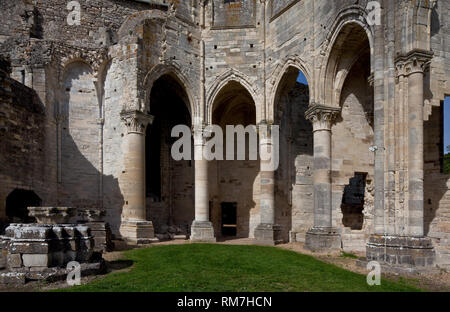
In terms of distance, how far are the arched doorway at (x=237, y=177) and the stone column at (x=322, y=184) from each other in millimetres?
4934

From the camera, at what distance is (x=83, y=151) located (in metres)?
15.2

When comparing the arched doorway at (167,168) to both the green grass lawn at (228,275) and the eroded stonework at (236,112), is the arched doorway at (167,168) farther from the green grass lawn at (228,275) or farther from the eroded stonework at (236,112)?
the green grass lawn at (228,275)

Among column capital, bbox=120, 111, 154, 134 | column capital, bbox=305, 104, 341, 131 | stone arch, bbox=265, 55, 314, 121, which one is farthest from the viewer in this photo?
column capital, bbox=120, 111, 154, 134

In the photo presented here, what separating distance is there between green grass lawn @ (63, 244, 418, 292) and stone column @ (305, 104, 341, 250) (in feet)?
6.29

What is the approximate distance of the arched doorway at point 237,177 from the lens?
57.2ft

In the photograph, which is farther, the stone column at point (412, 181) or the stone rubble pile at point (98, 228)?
the stone rubble pile at point (98, 228)

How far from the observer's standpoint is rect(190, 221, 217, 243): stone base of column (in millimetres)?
14836

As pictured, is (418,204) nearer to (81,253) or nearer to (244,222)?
(81,253)

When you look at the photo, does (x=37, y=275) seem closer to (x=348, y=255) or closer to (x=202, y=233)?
(x=348, y=255)

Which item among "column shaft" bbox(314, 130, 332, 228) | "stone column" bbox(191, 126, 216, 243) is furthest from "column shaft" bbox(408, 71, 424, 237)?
"stone column" bbox(191, 126, 216, 243)

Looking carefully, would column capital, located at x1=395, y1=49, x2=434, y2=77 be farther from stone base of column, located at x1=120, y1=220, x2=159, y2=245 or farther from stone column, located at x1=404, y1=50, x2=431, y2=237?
stone base of column, located at x1=120, y1=220, x2=159, y2=245

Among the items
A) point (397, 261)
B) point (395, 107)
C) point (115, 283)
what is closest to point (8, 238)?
point (115, 283)
